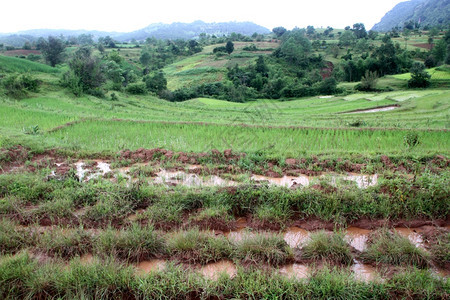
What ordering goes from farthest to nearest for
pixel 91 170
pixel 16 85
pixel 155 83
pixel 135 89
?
1. pixel 155 83
2. pixel 135 89
3. pixel 16 85
4. pixel 91 170

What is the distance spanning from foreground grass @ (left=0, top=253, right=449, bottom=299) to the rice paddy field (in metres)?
0.01

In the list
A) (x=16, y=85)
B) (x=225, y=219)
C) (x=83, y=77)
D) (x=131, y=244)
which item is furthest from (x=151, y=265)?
(x=83, y=77)

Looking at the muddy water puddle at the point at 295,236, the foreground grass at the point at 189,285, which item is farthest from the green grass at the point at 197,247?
the muddy water puddle at the point at 295,236

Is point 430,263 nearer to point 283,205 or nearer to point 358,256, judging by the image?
point 358,256

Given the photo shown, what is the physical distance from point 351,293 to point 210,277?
1351 mm

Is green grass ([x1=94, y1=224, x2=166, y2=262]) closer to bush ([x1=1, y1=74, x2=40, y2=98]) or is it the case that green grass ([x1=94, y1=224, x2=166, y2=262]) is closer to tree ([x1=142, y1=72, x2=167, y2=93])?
bush ([x1=1, y1=74, x2=40, y2=98])

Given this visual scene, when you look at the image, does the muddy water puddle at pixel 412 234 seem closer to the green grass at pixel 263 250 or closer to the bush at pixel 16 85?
the green grass at pixel 263 250

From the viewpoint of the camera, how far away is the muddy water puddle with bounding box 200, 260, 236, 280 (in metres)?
3.00

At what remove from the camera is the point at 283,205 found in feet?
13.8

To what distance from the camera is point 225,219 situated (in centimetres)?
396

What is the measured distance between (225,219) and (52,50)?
115ft

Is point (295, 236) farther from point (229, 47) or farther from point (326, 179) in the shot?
point (229, 47)

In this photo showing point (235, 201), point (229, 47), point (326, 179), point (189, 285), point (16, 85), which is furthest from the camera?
point (229, 47)

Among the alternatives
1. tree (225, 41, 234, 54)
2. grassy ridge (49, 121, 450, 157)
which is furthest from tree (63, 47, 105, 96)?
tree (225, 41, 234, 54)
